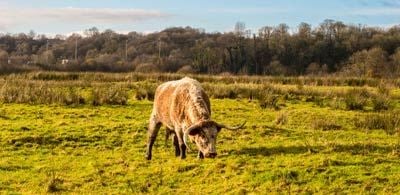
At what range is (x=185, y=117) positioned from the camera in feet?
35.6

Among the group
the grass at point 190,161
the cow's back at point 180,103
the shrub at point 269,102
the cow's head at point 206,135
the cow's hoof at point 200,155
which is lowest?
the grass at point 190,161

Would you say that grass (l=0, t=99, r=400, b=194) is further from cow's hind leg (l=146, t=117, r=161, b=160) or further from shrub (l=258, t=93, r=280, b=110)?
shrub (l=258, t=93, r=280, b=110)

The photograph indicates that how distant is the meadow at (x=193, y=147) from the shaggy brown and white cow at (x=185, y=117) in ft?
1.36

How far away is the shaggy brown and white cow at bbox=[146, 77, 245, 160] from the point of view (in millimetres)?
10156

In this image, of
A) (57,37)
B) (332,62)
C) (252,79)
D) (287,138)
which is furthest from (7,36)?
(287,138)

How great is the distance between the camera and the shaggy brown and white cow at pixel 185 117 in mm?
10156

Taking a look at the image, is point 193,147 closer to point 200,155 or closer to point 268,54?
point 200,155

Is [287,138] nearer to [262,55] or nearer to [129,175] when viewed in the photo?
[129,175]

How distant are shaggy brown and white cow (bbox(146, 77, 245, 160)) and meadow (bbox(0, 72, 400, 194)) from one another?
1.36 feet

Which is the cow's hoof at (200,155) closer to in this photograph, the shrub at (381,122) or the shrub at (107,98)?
the shrub at (381,122)

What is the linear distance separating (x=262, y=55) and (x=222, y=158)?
65.7 meters

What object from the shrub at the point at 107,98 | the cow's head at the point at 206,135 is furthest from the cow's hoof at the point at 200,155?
the shrub at the point at 107,98

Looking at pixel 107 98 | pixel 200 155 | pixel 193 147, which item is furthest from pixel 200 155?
pixel 107 98

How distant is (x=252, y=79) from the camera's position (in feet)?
109
